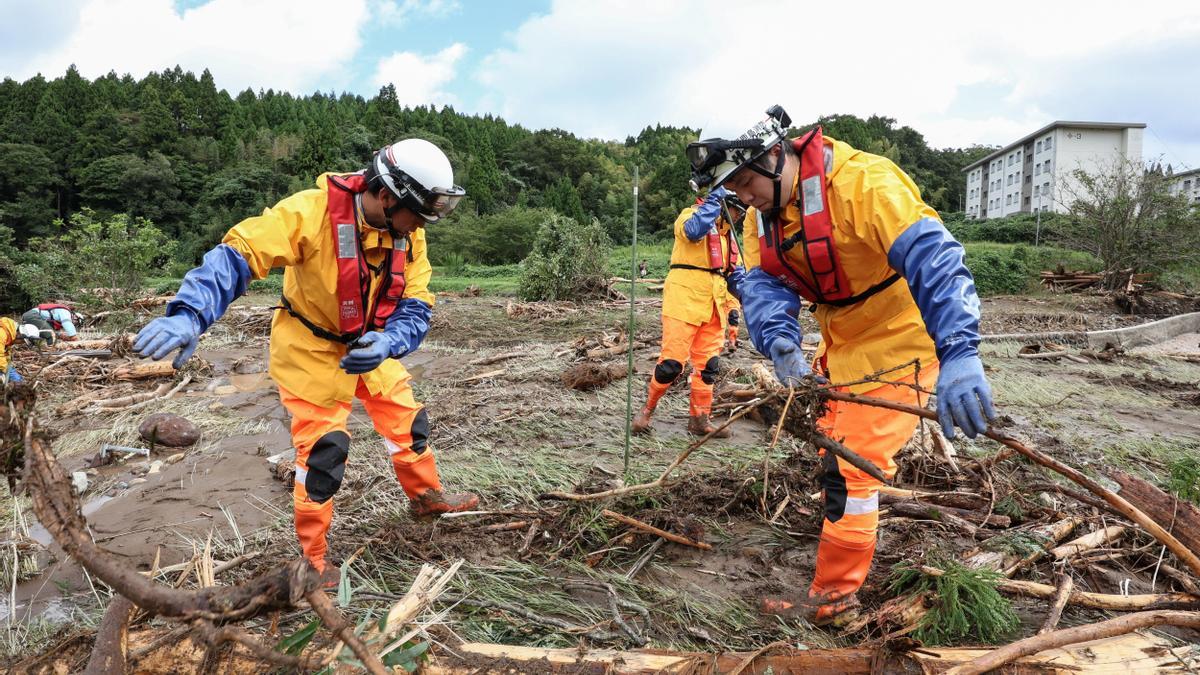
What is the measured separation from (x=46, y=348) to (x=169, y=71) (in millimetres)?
82474

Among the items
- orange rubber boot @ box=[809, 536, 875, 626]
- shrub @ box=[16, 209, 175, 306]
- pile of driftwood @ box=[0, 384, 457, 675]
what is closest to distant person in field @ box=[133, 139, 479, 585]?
pile of driftwood @ box=[0, 384, 457, 675]

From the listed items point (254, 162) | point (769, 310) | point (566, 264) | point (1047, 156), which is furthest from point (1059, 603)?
point (254, 162)

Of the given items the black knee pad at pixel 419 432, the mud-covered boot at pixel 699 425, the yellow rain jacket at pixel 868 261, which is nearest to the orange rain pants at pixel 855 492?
the yellow rain jacket at pixel 868 261

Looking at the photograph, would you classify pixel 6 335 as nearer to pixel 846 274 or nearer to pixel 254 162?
pixel 846 274

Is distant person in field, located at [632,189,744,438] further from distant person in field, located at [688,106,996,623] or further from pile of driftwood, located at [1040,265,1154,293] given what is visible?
Result: pile of driftwood, located at [1040,265,1154,293]

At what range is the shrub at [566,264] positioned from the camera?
16.1 m

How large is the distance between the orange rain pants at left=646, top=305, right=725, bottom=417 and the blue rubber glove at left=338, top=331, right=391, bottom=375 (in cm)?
272

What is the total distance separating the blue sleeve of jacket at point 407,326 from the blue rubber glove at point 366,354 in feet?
0.25

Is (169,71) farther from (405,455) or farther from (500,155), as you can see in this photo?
(405,455)

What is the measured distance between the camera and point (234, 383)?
8.14 meters

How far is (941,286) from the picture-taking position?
207cm

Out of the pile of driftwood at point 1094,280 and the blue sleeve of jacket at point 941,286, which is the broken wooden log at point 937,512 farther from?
the pile of driftwood at point 1094,280

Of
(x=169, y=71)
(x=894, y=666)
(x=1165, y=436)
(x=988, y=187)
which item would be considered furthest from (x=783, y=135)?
(x=169, y=71)

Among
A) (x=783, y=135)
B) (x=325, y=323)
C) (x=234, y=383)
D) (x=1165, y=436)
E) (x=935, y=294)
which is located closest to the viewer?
(x=935, y=294)
